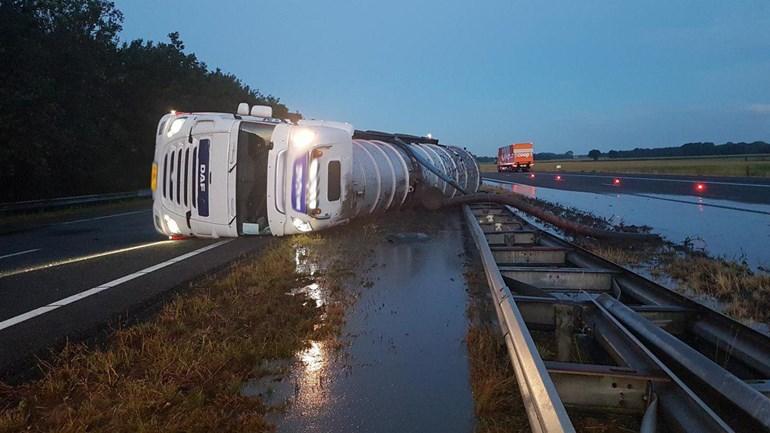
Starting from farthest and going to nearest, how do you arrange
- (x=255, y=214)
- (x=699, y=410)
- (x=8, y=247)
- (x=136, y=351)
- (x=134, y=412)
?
1. (x=8, y=247)
2. (x=255, y=214)
3. (x=136, y=351)
4. (x=134, y=412)
5. (x=699, y=410)

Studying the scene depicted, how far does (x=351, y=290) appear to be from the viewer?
6.97 meters

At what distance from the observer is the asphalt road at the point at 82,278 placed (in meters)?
5.32

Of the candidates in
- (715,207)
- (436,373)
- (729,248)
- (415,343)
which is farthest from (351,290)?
(715,207)

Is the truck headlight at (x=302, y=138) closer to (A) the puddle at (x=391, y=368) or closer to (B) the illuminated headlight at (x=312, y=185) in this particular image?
(B) the illuminated headlight at (x=312, y=185)

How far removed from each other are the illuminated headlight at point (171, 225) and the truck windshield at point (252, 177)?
1321 millimetres

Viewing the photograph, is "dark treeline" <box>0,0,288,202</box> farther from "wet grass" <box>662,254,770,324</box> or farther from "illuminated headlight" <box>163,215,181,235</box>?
"wet grass" <box>662,254,770,324</box>

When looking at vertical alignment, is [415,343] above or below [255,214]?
below

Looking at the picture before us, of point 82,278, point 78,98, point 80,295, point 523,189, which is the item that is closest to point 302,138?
point 82,278

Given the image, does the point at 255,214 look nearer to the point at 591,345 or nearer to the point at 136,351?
the point at 136,351

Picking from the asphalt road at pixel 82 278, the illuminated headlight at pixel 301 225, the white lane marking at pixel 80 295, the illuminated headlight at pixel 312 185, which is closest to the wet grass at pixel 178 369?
the asphalt road at pixel 82 278

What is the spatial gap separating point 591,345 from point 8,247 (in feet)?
39.9

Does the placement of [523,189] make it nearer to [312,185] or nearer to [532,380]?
[312,185]

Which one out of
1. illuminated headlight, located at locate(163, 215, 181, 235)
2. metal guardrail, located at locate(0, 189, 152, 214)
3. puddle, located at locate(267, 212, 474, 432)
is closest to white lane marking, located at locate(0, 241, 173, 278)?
illuminated headlight, located at locate(163, 215, 181, 235)

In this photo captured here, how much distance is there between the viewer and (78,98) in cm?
2358
